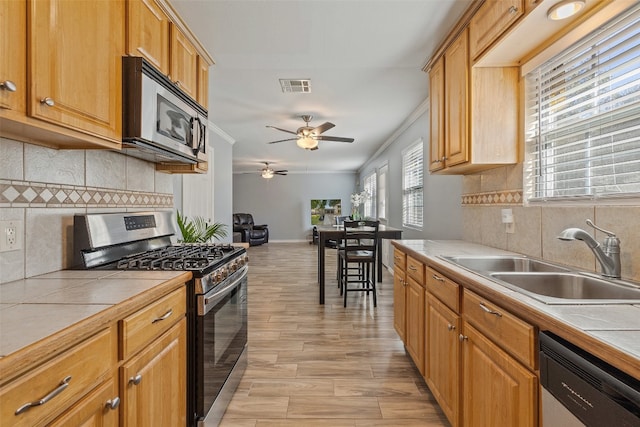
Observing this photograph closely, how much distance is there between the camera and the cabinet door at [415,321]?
81.8 inches

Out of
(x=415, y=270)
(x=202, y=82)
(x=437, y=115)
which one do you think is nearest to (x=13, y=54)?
(x=202, y=82)

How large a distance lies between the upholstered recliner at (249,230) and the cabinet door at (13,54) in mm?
8603

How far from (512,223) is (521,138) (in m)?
0.56

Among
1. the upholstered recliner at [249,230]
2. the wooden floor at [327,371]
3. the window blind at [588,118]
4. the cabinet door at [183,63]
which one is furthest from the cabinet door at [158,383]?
the upholstered recliner at [249,230]

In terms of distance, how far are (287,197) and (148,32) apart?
31.1 feet

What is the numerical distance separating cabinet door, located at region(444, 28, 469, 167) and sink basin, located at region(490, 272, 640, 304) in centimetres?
90

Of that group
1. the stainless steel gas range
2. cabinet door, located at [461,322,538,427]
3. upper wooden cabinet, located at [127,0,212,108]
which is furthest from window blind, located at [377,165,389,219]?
cabinet door, located at [461,322,538,427]

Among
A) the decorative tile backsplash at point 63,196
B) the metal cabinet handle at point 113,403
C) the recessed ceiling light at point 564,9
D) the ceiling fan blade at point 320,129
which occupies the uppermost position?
the ceiling fan blade at point 320,129

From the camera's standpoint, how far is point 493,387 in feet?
3.95

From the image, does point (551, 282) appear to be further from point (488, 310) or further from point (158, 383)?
point (158, 383)

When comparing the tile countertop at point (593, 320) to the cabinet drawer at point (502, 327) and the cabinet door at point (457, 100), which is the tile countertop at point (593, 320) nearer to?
the cabinet drawer at point (502, 327)

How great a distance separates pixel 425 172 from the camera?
426cm

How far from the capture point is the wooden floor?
1.88 metres

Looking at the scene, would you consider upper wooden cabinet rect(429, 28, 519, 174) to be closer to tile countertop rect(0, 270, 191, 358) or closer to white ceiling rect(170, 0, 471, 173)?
white ceiling rect(170, 0, 471, 173)
